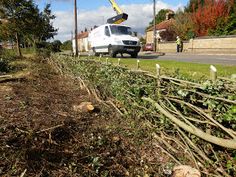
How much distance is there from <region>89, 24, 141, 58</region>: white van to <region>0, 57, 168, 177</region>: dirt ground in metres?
14.3

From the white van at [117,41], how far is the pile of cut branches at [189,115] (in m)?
14.7

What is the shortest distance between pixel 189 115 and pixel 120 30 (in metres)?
17.7

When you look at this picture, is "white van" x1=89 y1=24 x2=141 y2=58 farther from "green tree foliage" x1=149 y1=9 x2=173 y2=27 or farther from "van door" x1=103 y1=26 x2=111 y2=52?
"green tree foliage" x1=149 y1=9 x2=173 y2=27

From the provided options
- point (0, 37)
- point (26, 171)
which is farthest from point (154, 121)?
point (0, 37)

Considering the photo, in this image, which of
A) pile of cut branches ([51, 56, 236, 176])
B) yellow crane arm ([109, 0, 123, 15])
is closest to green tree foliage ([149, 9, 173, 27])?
yellow crane arm ([109, 0, 123, 15])

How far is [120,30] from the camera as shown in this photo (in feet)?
69.1

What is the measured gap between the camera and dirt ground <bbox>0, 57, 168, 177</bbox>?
138 inches

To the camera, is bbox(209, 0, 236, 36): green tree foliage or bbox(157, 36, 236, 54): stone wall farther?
bbox(209, 0, 236, 36): green tree foliage

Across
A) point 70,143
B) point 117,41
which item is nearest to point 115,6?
point 117,41

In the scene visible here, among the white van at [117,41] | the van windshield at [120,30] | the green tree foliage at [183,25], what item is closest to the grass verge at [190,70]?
the white van at [117,41]

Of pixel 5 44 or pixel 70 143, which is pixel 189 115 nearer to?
pixel 70 143

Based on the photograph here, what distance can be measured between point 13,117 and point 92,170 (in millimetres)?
1909

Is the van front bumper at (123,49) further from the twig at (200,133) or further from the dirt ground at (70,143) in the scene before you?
the twig at (200,133)

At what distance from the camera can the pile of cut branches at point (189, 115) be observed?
3350 mm
